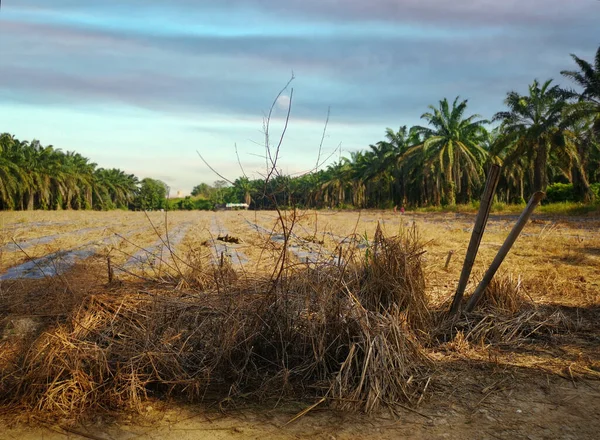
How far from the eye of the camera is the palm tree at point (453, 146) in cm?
4706

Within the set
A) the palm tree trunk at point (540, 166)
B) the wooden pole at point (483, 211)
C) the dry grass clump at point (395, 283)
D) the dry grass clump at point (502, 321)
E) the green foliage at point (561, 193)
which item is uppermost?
the palm tree trunk at point (540, 166)

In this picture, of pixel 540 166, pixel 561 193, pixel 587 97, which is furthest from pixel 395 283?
pixel 561 193

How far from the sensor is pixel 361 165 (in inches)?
2778

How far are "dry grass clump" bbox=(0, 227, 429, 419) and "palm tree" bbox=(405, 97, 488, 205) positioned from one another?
4340 centimetres

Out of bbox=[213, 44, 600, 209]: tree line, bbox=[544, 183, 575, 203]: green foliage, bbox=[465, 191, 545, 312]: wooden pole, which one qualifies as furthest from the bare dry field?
bbox=[544, 183, 575, 203]: green foliage

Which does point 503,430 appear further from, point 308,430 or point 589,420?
point 308,430

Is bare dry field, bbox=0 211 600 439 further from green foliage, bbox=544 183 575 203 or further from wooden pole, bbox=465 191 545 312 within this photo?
green foliage, bbox=544 183 575 203

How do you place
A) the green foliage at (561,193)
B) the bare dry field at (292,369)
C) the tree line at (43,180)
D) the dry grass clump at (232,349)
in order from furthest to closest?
the tree line at (43,180) < the green foliage at (561,193) < the dry grass clump at (232,349) < the bare dry field at (292,369)

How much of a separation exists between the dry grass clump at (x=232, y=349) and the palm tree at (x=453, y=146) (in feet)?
142

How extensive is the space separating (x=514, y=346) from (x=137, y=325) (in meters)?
3.51

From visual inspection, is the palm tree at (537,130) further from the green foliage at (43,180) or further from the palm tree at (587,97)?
the green foliage at (43,180)

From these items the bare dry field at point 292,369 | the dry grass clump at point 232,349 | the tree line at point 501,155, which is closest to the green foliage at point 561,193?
the tree line at point 501,155

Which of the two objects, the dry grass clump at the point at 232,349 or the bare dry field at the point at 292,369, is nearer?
the bare dry field at the point at 292,369

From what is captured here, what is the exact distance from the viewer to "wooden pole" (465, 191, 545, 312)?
5203 mm
